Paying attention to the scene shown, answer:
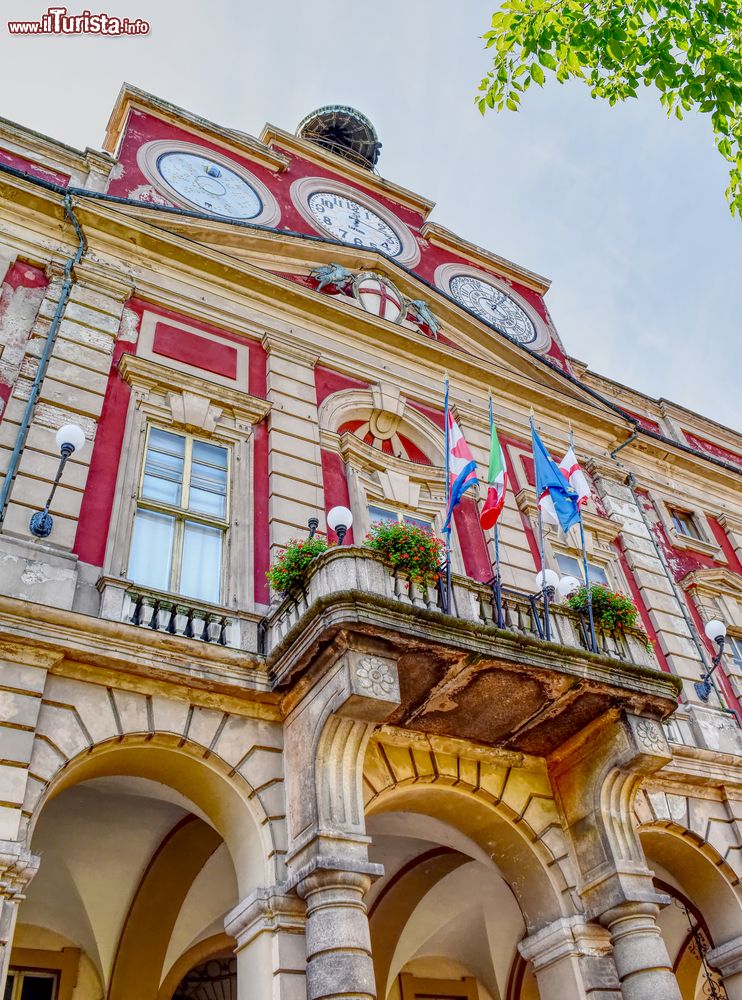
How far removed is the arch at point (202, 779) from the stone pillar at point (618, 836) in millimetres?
4155

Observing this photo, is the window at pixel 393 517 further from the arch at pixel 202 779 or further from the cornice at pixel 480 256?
the cornice at pixel 480 256

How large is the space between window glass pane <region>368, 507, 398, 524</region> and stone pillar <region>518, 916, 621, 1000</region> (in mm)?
6342

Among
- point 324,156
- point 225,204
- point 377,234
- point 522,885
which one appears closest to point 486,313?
point 377,234

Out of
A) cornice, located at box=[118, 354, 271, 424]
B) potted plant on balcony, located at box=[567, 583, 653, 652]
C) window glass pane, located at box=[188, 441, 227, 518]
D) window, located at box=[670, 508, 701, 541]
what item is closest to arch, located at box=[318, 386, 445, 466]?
cornice, located at box=[118, 354, 271, 424]

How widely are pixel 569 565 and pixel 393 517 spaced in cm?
378

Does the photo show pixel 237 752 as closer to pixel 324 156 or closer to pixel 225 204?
pixel 225 204

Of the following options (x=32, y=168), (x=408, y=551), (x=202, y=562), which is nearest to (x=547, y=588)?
(x=408, y=551)

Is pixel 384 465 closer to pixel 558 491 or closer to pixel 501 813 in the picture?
pixel 558 491

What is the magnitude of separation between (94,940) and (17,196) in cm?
1138

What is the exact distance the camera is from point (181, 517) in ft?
39.5

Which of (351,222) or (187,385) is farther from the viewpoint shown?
(351,222)

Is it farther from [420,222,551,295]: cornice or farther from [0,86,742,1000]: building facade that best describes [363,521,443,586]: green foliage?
[420,222,551,295]: cornice

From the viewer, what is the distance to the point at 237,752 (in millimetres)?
9758

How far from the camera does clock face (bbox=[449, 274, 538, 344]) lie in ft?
69.8
